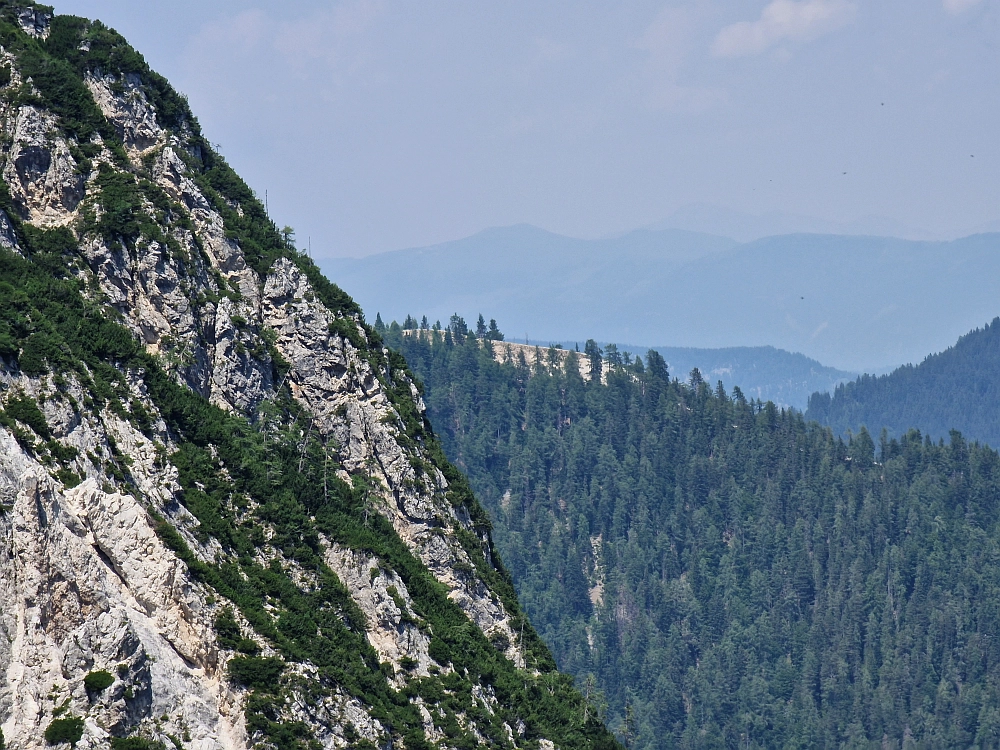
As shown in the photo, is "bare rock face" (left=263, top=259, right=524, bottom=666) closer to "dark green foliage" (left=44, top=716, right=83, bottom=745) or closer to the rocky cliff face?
the rocky cliff face

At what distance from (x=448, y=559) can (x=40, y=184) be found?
3033 centimetres

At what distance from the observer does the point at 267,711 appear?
5619cm

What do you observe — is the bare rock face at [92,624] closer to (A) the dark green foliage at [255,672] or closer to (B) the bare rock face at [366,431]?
(A) the dark green foliage at [255,672]

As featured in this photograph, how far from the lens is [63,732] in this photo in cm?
4653

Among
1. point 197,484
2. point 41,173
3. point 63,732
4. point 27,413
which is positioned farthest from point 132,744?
point 41,173

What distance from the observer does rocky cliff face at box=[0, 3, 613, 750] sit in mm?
49938

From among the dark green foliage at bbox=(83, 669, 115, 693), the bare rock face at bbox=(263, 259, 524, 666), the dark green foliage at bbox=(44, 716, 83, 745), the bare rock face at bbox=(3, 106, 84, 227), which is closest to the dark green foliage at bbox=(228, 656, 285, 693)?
the dark green foliage at bbox=(83, 669, 115, 693)

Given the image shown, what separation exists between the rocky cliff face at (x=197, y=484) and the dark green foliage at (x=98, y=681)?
8.5 inches

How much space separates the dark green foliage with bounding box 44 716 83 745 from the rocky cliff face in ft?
0.25

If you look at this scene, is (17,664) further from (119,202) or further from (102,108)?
(102,108)

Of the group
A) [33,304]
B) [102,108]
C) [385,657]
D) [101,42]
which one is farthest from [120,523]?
[101,42]

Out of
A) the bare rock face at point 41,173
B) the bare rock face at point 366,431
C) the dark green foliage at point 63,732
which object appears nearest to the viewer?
the dark green foliage at point 63,732

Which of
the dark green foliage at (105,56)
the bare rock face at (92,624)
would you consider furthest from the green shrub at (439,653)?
the dark green foliage at (105,56)

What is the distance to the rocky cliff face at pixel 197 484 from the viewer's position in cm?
4994
